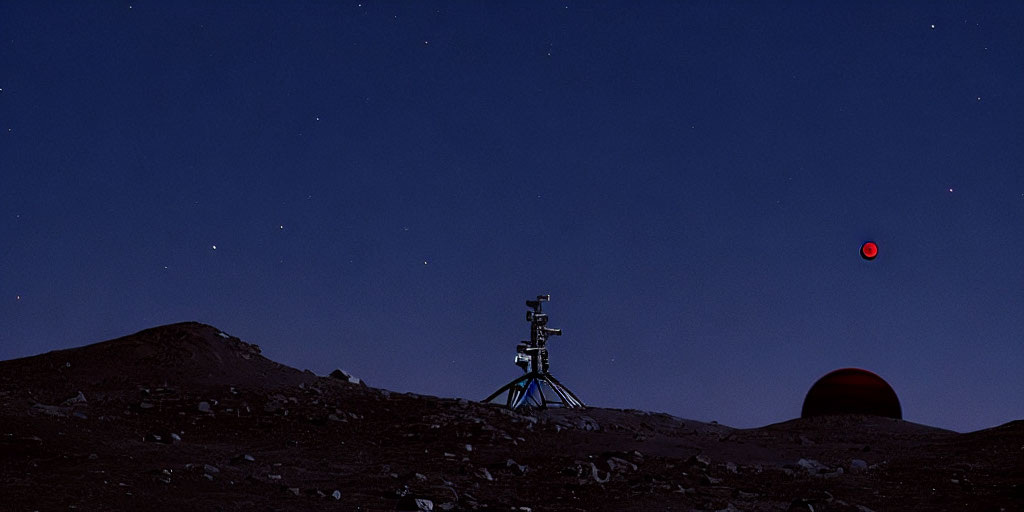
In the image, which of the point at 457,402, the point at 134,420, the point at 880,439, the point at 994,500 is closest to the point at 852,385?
the point at 880,439

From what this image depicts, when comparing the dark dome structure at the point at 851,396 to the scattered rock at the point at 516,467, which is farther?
the dark dome structure at the point at 851,396

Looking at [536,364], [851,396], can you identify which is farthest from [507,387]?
[851,396]

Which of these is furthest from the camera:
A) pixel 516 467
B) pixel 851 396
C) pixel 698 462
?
pixel 851 396

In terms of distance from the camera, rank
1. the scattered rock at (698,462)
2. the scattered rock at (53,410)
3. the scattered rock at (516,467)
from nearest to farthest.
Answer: the scattered rock at (516,467), the scattered rock at (698,462), the scattered rock at (53,410)

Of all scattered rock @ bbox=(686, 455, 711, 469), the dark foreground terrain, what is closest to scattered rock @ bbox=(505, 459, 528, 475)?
the dark foreground terrain

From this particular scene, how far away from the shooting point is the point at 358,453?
14.1m

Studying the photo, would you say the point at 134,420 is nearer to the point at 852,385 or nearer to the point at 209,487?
the point at 209,487

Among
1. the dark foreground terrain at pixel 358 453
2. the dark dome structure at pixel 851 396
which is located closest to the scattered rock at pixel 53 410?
the dark foreground terrain at pixel 358 453

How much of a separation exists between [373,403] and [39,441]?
256 inches

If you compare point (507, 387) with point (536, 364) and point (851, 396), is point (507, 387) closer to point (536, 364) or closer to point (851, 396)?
point (536, 364)

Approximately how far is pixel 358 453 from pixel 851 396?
23.7m

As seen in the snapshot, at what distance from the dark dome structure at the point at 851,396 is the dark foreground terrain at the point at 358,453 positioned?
35.9 feet

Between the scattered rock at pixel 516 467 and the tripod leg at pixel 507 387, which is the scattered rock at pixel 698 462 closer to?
the scattered rock at pixel 516 467

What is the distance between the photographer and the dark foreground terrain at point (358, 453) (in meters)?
11.1
